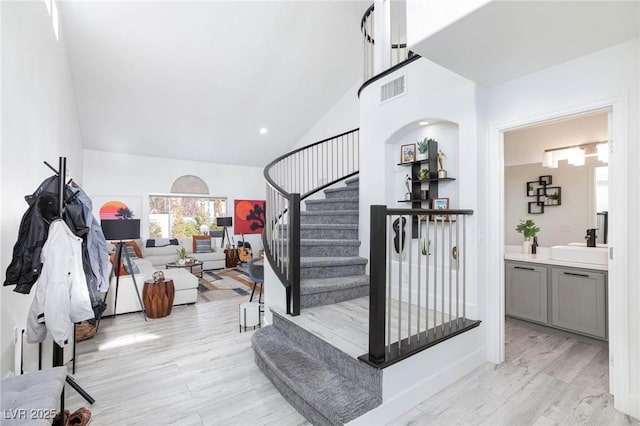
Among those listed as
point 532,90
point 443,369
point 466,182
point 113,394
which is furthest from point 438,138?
point 113,394

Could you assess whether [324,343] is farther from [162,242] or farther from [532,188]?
[162,242]

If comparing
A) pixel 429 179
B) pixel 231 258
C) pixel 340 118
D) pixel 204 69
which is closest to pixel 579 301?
pixel 429 179

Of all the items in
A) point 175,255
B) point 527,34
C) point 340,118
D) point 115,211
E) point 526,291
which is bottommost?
point 175,255

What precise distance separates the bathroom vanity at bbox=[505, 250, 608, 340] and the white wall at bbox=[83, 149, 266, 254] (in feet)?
24.0

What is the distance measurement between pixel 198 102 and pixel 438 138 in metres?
5.06

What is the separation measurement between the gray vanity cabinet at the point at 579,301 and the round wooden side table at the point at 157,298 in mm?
4713

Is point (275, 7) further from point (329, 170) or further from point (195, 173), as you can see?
point (195, 173)

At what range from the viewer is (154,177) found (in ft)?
Answer: 26.3

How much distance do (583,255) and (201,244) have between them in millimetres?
7647

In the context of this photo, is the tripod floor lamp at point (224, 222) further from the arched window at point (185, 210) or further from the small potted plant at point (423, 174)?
the small potted plant at point (423, 174)

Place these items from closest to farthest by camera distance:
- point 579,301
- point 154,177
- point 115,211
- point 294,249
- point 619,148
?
point 619,148
point 294,249
point 579,301
point 115,211
point 154,177

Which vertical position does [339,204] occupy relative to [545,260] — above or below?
above

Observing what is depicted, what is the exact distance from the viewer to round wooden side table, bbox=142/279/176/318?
417 centimetres

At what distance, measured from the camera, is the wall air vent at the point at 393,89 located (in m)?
3.36
